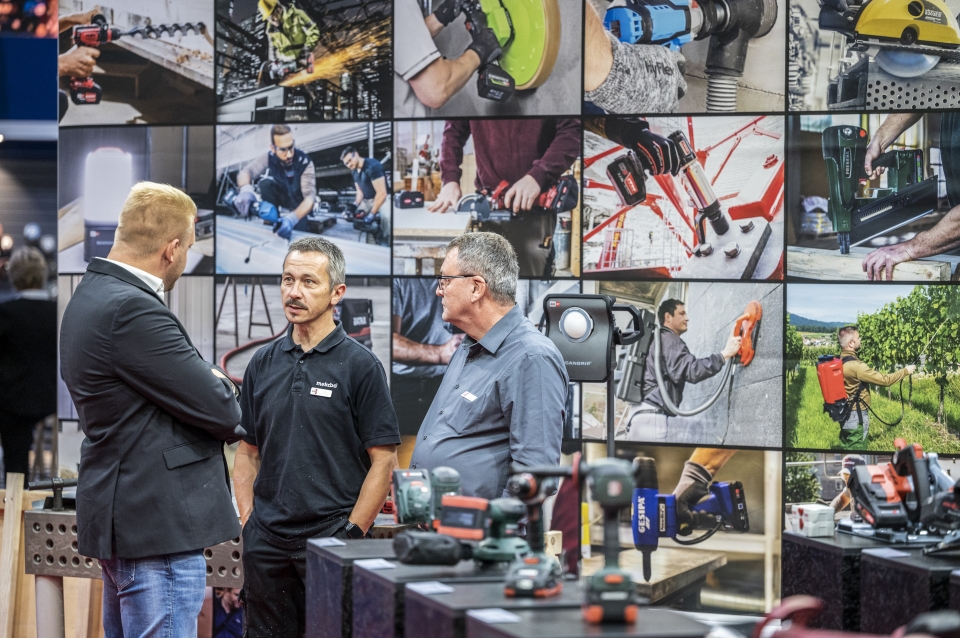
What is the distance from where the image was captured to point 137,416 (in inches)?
93.7

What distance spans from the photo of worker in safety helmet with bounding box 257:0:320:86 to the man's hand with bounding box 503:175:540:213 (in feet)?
3.44

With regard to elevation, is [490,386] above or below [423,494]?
above

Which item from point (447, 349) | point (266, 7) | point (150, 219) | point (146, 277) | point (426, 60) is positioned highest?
point (266, 7)

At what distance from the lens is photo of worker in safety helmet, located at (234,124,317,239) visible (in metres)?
4.41

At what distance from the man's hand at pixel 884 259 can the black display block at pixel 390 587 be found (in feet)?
8.53

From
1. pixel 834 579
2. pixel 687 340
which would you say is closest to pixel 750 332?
pixel 687 340

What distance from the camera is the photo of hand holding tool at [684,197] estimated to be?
4004mm

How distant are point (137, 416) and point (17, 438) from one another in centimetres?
256

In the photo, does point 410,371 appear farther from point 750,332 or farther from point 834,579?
point 834,579

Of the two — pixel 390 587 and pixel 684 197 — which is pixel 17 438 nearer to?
pixel 684 197

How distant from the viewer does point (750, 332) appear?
4.02 meters

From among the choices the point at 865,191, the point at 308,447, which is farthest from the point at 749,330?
the point at 308,447

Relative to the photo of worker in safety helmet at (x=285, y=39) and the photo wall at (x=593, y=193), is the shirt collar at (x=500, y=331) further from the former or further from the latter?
the photo of worker in safety helmet at (x=285, y=39)

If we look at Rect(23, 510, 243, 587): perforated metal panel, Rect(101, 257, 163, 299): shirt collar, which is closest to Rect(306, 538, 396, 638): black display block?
Rect(101, 257, 163, 299): shirt collar
